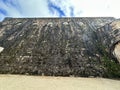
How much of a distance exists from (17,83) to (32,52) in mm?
2625

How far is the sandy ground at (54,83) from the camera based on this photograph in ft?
21.9

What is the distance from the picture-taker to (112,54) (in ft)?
29.5

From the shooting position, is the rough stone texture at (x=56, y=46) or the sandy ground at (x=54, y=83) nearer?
the sandy ground at (x=54, y=83)

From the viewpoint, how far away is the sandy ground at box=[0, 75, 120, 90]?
262 inches

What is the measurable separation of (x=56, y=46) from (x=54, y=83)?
336cm

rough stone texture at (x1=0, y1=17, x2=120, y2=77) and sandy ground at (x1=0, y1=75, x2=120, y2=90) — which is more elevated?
rough stone texture at (x1=0, y1=17, x2=120, y2=77)

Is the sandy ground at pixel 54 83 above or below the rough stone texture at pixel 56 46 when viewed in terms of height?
below

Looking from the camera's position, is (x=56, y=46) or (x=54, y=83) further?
(x=56, y=46)

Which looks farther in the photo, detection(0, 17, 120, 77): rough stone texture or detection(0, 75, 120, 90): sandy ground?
detection(0, 17, 120, 77): rough stone texture

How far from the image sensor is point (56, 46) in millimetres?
10062

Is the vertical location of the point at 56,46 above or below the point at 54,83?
above

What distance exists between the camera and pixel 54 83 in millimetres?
6941

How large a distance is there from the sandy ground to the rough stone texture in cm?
37

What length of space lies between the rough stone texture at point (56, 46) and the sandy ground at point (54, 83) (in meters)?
0.37
